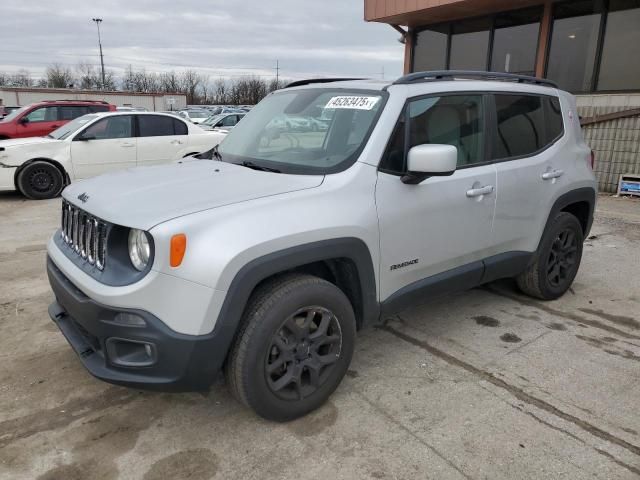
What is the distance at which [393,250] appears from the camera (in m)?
2.96

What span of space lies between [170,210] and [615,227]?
6895 millimetres

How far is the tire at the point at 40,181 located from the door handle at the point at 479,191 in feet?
27.0

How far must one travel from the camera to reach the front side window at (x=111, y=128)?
31.0ft

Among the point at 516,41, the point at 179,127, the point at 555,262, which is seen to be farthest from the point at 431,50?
the point at 555,262

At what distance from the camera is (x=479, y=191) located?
3393mm

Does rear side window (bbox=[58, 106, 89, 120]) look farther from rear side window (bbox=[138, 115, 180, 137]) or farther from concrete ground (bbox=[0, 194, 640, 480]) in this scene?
concrete ground (bbox=[0, 194, 640, 480])

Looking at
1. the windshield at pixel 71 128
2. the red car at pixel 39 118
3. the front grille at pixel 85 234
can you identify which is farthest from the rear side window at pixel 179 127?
the front grille at pixel 85 234

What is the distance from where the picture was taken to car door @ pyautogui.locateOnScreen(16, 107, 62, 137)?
1171 cm

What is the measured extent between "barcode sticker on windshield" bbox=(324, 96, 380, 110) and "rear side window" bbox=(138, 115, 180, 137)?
739 centimetres

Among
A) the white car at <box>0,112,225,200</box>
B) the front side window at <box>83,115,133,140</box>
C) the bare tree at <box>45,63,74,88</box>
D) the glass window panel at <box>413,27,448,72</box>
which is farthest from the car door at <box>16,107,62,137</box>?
the bare tree at <box>45,63,74,88</box>

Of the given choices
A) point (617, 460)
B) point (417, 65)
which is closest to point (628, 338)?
point (617, 460)

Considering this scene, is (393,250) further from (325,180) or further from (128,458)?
(128,458)

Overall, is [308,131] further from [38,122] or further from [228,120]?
[228,120]

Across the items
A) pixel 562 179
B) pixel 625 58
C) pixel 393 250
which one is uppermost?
pixel 625 58
